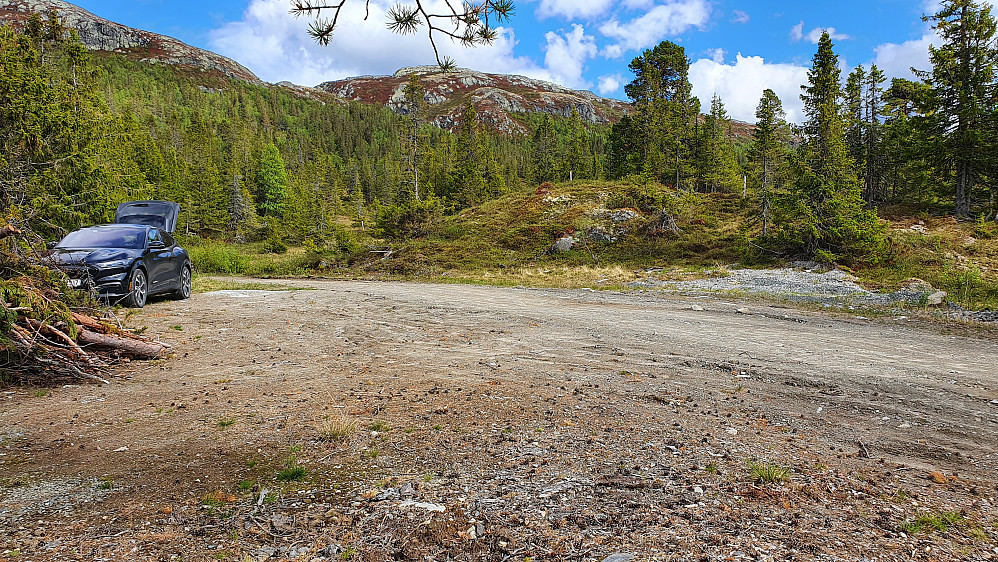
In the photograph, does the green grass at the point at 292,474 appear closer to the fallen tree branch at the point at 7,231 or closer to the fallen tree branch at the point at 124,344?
the fallen tree branch at the point at 124,344

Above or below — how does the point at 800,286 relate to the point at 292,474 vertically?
below

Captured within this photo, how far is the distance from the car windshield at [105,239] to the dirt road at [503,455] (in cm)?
420

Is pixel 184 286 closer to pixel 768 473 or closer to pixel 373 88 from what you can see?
pixel 768 473

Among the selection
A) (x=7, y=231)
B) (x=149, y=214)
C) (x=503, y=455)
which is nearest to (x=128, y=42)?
(x=149, y=214)

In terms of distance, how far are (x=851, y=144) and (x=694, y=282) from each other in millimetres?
24947

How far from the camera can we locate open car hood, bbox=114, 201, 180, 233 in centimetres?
1632

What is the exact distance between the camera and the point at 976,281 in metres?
14.4

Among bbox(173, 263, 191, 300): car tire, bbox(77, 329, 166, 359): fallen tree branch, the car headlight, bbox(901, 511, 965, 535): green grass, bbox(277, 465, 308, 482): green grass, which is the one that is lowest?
bbox(901, 511, 965, 535): green grass

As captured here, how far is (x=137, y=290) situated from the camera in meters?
9.66

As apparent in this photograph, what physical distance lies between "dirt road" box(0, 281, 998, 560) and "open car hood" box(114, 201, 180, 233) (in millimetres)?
11752

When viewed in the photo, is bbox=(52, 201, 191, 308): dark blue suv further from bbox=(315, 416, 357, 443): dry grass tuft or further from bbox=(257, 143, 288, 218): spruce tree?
bbox=(257, 143, 288, 218): spruce tree

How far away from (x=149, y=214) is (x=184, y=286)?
6.85 m

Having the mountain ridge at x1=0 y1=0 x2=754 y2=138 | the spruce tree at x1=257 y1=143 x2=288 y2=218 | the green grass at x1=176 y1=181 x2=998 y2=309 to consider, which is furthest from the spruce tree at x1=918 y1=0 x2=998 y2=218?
the mountain ridge at x1=0 y1=0 x2=754 y2=138

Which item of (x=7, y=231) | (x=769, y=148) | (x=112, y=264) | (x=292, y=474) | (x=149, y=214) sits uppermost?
(x=769, y=148)
